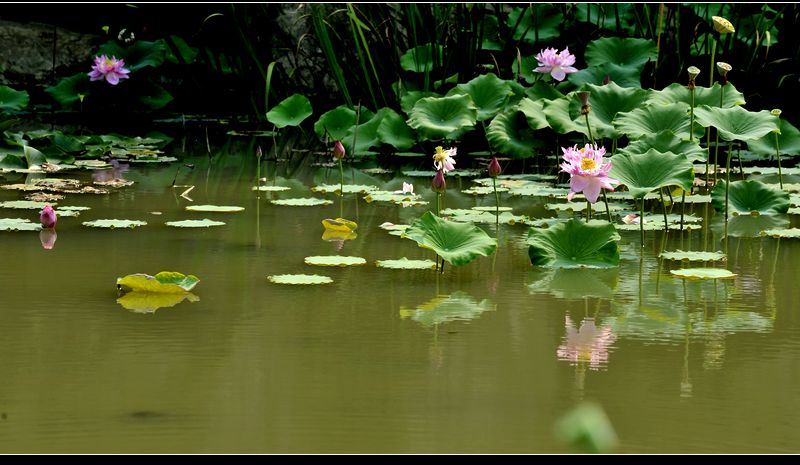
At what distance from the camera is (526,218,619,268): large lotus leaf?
230 centimetres

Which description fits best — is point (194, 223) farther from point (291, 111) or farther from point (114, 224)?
point (291, 111)

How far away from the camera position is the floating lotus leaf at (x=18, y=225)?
104 inches

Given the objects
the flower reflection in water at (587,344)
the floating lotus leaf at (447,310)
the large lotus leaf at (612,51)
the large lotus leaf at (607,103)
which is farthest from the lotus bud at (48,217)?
the large lotus leaf at (612,51)

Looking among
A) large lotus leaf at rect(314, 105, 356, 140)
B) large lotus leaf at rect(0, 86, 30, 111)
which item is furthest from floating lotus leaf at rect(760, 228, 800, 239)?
large lotus leaf at rect(0, 86, 30, 111)

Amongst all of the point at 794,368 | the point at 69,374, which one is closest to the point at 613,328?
the point at 794,368

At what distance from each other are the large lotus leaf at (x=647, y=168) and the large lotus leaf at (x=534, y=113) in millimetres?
1087

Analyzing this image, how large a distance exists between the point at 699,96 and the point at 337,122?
1.60m

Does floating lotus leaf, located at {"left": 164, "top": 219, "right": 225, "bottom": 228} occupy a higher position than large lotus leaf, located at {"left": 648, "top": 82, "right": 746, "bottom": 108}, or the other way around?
large lotus leaf, located at {"left": 648, "top": 82, "right": 746, "bottom": 108}

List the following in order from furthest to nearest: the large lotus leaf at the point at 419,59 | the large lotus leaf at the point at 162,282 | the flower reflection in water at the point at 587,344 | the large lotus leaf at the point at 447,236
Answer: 1. the large lotus leaf at the point at 419,59
2. the large lotus leaf at the point at 447,236
3. the large lotus leaf at the point at 162,282
4. the flower reflection in water at the point at 587,344

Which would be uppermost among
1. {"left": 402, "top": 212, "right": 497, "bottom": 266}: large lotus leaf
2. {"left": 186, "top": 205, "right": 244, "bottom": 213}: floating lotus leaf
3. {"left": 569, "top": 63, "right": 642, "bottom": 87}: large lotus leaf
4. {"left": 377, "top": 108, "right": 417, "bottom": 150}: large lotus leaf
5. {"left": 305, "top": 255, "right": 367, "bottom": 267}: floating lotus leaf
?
{"left": 569, "top": 63, "right": 642, "bottom": 87}: large lotus leaf

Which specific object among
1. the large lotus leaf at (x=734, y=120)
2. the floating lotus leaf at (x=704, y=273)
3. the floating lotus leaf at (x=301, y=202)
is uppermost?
the large lotus leaf at (x=734, y=120)

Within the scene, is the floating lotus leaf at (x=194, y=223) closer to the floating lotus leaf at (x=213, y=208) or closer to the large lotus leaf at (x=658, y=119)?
the floating lotus leaf at (x=213, y=208)

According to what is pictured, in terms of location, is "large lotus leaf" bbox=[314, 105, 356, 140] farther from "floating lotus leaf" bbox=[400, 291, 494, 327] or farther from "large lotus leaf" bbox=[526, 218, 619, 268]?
"floating lotus leaf" bbox=[400, 291, 494, 327]

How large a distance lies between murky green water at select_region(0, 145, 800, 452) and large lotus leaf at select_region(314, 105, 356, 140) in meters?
1.82
